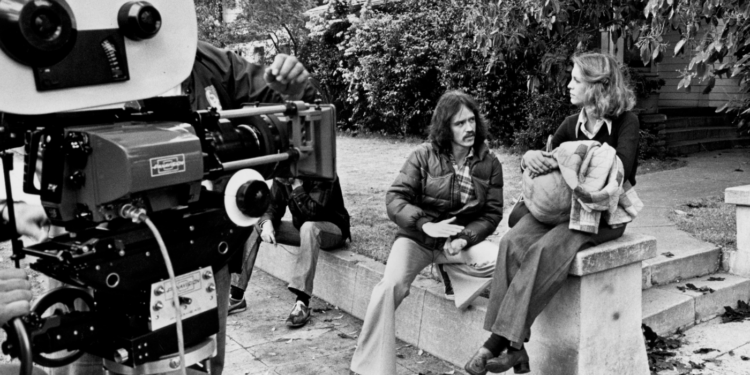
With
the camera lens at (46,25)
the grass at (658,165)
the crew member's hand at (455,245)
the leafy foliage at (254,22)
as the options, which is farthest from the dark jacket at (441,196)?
the leafy foliage at (254,22)

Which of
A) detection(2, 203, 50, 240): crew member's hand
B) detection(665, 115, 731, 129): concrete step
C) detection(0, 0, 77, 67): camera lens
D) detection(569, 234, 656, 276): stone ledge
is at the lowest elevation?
detection(665, 115, 731, 129): concrete step

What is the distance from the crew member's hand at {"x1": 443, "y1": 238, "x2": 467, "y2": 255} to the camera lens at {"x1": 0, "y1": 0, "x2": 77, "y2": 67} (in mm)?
2692

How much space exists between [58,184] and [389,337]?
2.58m

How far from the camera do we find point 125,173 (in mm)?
1771

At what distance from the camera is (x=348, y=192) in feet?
27.3

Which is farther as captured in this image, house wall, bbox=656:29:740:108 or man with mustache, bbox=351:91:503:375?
house wall, bbox=656:29:740:108

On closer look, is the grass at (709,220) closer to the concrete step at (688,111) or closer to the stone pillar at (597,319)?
the stone pillar at (597,319)

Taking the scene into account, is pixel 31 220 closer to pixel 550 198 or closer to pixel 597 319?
pixel 550 198

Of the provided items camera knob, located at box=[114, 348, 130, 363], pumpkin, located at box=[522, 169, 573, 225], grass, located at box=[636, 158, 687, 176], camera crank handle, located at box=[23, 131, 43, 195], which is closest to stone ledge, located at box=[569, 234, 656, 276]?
pumpkin, located at box=[522, 169, 573, 225]

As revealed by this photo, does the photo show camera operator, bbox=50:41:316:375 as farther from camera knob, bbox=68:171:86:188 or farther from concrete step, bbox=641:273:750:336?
concrete step, bbox=641:273:750:336

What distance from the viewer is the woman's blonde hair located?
13.5 ft

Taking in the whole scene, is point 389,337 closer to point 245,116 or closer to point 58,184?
point 245,116

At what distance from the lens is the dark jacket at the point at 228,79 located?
2889 mm

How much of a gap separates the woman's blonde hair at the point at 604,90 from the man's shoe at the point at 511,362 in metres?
1.43
